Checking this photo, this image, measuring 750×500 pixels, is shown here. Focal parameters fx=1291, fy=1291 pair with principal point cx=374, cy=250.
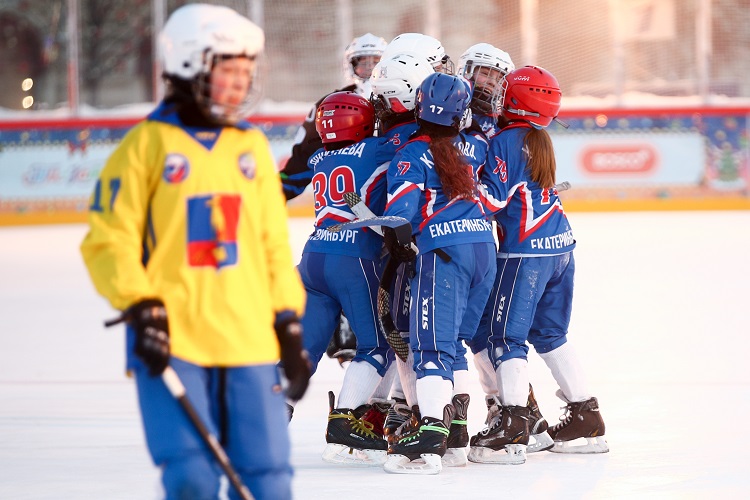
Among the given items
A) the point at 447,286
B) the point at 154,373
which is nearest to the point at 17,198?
the point at 447,286

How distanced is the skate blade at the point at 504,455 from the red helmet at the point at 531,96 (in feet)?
3.73

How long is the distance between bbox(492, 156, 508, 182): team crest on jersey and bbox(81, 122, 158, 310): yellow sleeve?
6.58 feet

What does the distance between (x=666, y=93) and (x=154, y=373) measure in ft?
43.2

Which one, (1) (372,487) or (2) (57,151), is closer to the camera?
(1) (372,487)

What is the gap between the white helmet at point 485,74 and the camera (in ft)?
15.3

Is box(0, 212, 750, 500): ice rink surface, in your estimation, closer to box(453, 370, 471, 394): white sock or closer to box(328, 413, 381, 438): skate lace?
box(328, 413, 381, 438): skate lace

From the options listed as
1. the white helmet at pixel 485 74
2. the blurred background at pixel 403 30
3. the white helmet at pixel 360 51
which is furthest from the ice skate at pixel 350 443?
the blurred background at pixel 403 30

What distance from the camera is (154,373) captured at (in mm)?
2514

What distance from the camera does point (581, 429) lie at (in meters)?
4.47

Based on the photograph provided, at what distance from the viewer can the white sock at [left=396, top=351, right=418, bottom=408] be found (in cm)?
453

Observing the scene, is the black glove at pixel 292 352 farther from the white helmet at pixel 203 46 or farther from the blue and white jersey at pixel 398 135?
the blue and white jersey at pixel 398 135

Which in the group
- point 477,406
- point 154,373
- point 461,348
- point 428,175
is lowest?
point 477,406

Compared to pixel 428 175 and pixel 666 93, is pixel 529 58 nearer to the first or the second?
pixel 666 93

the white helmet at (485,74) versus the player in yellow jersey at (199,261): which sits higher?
the white helmet at (485,74)
